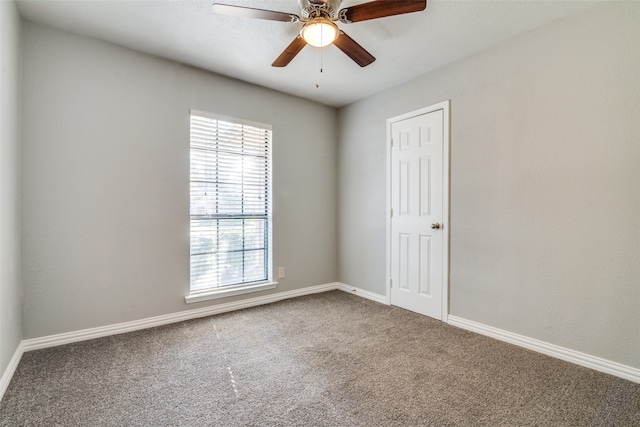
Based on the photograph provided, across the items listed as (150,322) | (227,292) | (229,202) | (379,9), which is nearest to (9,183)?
(150,322)

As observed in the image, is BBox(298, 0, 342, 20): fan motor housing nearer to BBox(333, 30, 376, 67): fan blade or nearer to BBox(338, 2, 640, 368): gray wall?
BBox(333, 30, 376, 67): fan blade

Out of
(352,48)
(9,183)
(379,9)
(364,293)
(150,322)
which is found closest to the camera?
(379,9)

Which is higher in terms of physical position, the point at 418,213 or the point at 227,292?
the point at 418,213

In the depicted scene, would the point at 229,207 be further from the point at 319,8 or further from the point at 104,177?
the point at 319,8

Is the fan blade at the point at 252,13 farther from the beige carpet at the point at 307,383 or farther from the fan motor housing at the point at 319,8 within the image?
the beige carpet at the point at 307,383

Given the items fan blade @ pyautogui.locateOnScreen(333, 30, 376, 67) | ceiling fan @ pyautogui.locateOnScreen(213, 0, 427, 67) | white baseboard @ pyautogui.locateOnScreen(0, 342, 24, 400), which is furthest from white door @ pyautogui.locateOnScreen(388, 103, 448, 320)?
white baseboard @ pyautogui.locateOnScreen(0, 342, 24, 400)

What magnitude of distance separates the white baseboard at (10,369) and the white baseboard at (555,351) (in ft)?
10.8

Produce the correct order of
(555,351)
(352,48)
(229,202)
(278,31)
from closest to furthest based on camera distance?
(352,48) < (555,351) < (278,31) < (229,202)

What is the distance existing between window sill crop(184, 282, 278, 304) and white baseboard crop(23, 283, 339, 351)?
0.32ft

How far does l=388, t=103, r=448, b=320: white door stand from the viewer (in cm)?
296

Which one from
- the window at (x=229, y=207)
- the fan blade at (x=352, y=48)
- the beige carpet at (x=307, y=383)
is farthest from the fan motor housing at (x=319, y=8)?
the beige carpet at (x=307, y=383)

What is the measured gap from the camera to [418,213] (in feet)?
10.4

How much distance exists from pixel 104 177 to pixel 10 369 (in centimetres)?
145

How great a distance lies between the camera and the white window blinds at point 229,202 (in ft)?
10.1
